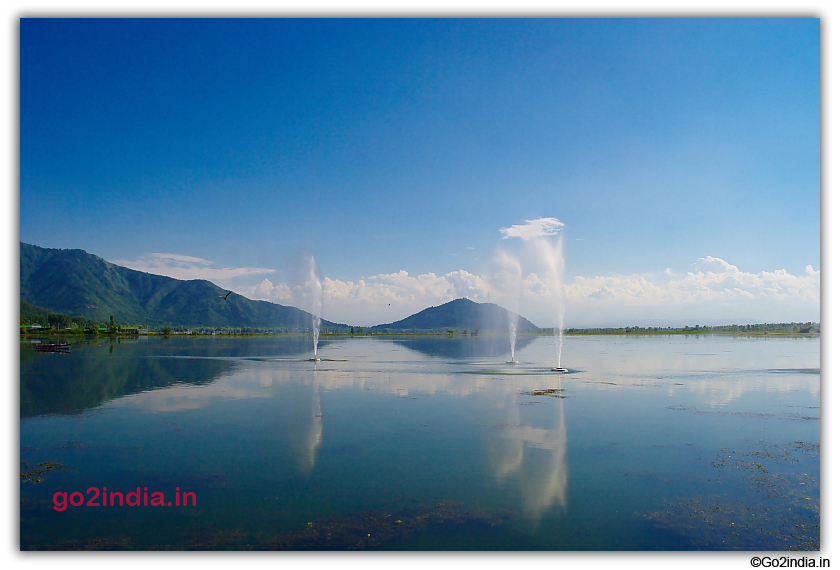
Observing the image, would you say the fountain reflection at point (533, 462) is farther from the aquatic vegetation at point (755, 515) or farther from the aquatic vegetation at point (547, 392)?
the aquatic vegetation at point (547, 392)

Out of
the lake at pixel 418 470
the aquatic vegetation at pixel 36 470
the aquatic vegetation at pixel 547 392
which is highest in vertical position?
the aquatic vegetation at pixel 547 392

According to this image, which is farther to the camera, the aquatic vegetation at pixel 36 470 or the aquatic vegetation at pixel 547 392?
the aquatic vegetation at pixel 547 392

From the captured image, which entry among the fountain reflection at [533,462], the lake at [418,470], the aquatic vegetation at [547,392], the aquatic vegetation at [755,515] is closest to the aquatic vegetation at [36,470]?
the lake at [418,470]

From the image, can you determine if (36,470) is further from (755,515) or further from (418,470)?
(755,515)

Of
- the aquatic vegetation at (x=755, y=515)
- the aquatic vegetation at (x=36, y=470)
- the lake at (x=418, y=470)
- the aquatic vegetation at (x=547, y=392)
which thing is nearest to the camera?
the aquatic vegetation at (x=755, y=515)

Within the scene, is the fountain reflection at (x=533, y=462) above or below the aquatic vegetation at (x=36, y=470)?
above

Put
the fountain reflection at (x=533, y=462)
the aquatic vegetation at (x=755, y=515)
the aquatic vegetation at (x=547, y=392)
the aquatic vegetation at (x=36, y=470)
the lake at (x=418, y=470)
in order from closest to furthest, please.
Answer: the aquatic vegetation at (x=755, y=515) < the lake at (x=418, y=470) < the fountain reflection at (x=533, y=462) < the aquatic vegetation at (x=36, y=470) < the aquatic vegetation at (x=547, y=392)

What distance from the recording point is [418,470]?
1487cm

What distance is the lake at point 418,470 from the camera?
35.0 feet

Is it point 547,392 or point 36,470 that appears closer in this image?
point 36,470

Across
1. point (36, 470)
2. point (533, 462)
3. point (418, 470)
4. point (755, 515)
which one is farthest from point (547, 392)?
point (36, 470)

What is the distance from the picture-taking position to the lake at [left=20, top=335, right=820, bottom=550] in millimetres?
10680

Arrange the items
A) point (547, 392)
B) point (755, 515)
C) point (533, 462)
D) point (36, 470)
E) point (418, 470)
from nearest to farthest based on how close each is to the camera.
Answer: point (755, 515), point (36, 470), point (418, 470), point (533, 462), point (547, 392)

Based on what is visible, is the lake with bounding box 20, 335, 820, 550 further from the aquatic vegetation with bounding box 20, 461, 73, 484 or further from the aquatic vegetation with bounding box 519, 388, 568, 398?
the aquatic vegetation with bounding box 519, 388, 568, 398
